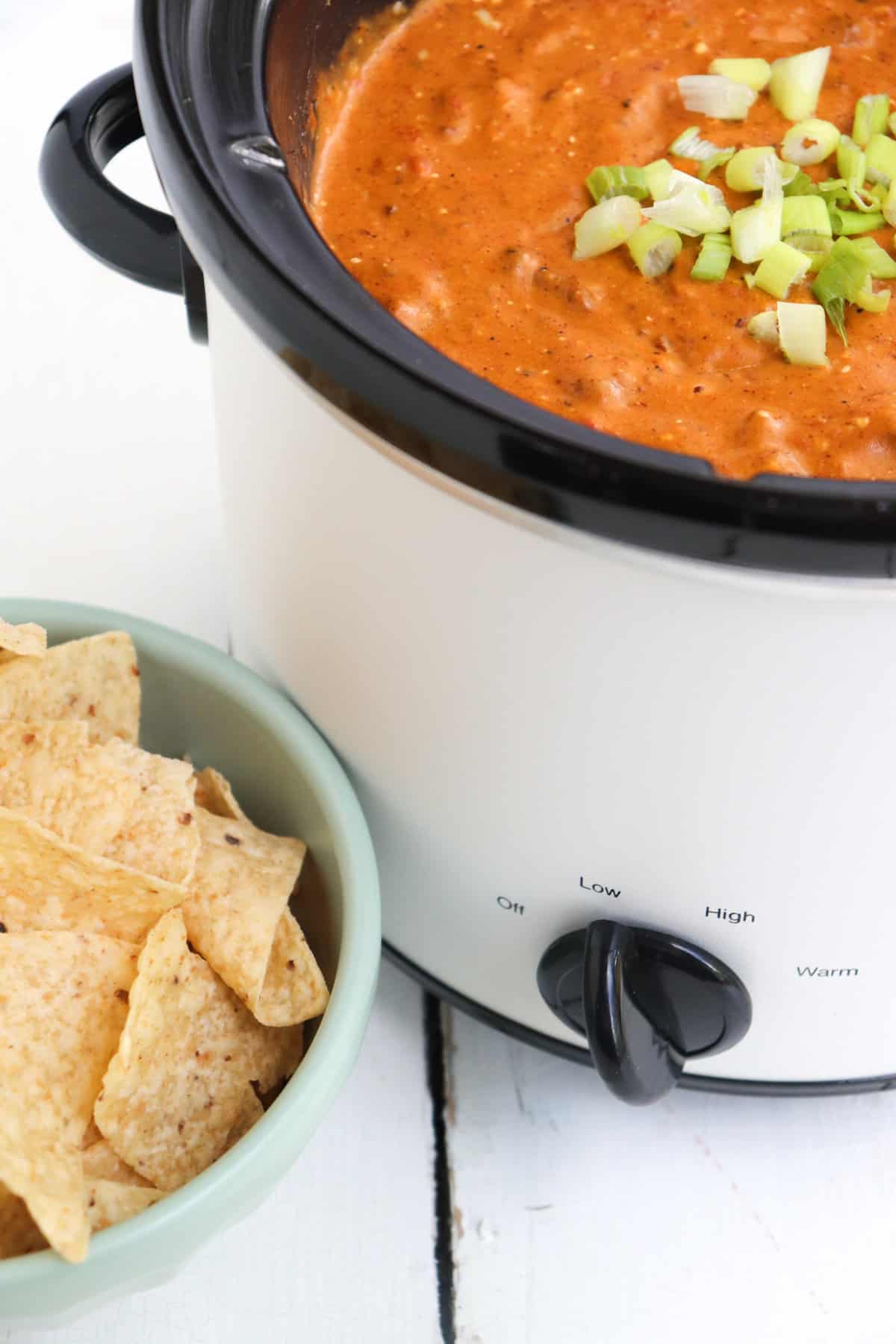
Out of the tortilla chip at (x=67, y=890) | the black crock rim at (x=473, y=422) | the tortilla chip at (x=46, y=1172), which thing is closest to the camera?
the black crock rim at (x=473, y=422)

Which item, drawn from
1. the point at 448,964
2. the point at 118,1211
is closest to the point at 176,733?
the point at 448,964

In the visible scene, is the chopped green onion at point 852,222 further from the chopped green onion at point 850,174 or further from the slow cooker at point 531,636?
the slow cooker at point 531,636

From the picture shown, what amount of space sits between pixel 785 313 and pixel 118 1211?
63 centimetres

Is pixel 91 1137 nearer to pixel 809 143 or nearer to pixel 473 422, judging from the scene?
pixel 473 422

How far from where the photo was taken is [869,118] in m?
1.03

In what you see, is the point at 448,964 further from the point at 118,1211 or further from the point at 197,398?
the point at 197,398

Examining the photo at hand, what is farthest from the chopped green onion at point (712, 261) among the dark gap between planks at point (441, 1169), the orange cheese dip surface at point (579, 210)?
the dark gap between planks at point (441, 1169)

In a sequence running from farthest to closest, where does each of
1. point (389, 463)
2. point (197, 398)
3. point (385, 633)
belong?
1. point (197, 398)
2. point (385, 633)
3. point (389, 463)

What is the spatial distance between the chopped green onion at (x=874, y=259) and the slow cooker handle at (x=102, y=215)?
39 centimetres

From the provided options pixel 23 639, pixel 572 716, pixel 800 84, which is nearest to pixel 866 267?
pixel 800 84

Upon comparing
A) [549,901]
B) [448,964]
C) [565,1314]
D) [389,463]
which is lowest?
[565,1314]

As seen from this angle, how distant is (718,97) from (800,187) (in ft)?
0.44

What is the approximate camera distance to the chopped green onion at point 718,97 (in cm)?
106

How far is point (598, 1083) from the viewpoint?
114 centimetres
